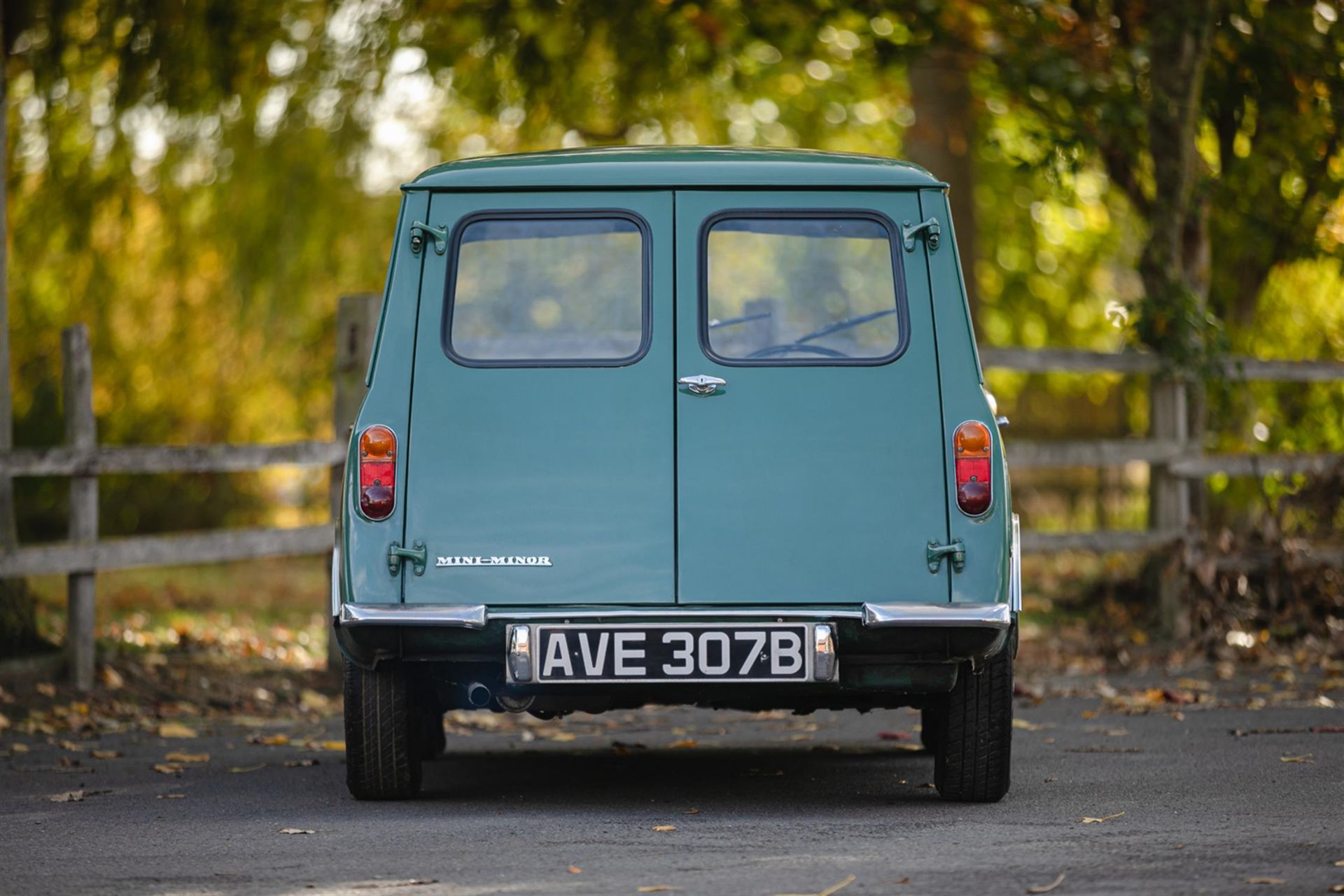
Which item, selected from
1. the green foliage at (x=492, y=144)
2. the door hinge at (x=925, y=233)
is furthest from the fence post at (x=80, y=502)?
the door hinge at (x=925, y=233)

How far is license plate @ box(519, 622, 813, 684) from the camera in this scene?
202 inches

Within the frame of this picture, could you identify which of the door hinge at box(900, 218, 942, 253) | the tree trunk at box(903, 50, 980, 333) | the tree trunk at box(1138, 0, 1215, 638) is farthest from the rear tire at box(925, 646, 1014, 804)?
the tree trunk at box(903, 50, 980, 333)

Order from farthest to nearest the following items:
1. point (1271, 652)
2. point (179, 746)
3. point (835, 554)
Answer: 1. point (1271, 652)
2. point (179, 746)
3. point (835, 554)

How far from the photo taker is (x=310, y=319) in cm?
1631

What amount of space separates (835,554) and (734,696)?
1.75 ft

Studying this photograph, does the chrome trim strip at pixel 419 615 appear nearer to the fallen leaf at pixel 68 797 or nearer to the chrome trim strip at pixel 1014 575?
the fallen leaf at pixel 68 797

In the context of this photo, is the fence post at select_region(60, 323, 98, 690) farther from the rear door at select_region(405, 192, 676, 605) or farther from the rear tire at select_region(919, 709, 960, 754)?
the rear tire at select_region(919, 709, 960, 754)

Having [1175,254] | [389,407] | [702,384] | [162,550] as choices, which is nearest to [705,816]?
[702,384]

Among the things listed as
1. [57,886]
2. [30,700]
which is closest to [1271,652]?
[30,700]

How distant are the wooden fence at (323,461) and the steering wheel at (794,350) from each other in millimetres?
3972

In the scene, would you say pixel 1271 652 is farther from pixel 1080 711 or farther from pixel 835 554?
pixel 835 554

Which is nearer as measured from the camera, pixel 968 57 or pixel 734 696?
pixel 734 696

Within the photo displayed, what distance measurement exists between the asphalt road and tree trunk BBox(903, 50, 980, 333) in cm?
709

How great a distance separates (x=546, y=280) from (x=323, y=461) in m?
4.14
